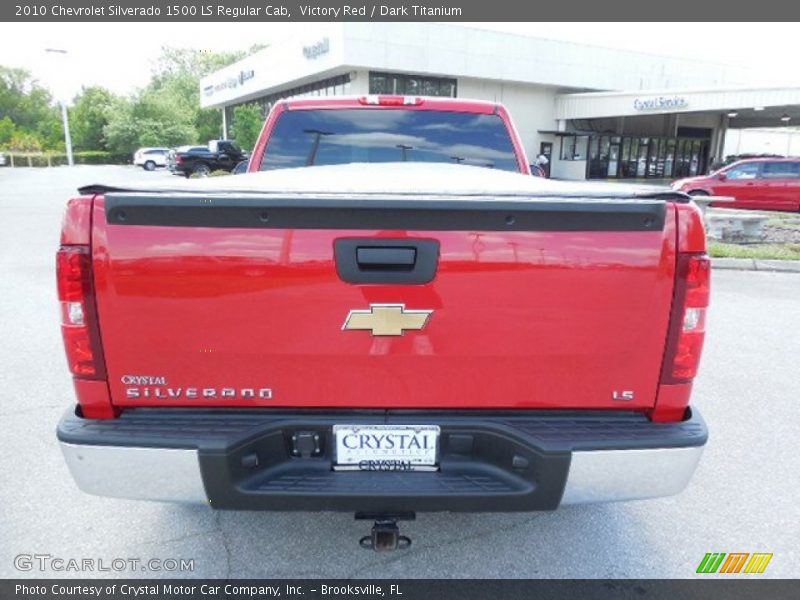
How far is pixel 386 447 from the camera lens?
2.12 metres

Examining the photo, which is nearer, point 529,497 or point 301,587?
point 529,497

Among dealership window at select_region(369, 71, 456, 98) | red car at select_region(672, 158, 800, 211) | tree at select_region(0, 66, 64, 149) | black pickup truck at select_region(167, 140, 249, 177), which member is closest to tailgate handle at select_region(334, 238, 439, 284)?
red car at select_region(672, 158, 800, 211)

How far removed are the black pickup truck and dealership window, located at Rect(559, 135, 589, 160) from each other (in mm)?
18403

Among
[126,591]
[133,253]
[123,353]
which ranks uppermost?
[133,253]

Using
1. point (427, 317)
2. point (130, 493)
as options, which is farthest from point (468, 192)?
point (130, 493)

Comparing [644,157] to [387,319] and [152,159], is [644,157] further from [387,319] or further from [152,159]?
[387,319]

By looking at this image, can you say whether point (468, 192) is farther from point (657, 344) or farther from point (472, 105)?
point (472, 105)

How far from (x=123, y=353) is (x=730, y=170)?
1906 centimetres

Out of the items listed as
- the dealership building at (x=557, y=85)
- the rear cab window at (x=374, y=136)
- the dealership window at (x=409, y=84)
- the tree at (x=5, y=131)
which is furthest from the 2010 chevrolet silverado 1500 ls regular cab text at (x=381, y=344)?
the tree at (x=5, y=131)

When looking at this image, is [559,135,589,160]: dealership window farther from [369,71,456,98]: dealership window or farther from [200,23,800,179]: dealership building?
[369,71,456,98]: dealership window

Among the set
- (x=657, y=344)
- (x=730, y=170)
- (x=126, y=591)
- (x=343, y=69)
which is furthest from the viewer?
(x=343, y=69)

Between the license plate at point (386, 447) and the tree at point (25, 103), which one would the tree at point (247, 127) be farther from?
the tree at point (25, 103)

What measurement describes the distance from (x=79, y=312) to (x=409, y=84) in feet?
95.1

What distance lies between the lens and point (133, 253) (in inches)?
77.1
